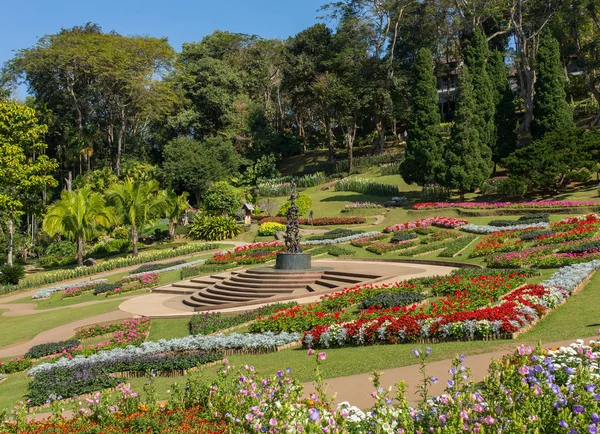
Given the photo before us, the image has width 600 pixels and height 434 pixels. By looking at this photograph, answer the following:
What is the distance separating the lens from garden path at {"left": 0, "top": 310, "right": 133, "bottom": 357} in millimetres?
16250

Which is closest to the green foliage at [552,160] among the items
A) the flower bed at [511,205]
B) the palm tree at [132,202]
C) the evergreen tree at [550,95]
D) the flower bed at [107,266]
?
the flower bed at [511,205]

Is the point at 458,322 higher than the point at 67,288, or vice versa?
the point at 458,322

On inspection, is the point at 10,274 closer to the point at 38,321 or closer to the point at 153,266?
the point at 153,266

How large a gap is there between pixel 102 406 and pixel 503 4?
4815 cm

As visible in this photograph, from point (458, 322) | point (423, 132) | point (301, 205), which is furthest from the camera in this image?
point (301, 205)

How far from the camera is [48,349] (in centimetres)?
1493

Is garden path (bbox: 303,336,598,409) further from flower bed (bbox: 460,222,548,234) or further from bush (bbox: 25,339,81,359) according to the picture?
flower bed (bbox: 460,222,548,234)

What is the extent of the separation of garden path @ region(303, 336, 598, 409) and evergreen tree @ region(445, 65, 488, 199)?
85.2ft

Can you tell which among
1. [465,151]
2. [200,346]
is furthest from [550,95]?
[200,346]

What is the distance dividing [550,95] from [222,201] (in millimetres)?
23741

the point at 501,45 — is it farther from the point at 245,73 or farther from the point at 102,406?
the point at 102,406

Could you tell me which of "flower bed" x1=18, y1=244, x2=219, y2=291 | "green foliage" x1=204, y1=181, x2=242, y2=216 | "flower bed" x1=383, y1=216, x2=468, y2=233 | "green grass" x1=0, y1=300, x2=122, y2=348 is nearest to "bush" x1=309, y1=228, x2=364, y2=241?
"flower bed" x1=383, y1=216, x2=468, y2=233

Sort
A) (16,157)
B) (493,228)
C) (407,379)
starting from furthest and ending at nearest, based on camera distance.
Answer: (16,157) → (493,228) → (407,379)

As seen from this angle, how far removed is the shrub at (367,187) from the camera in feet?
139
